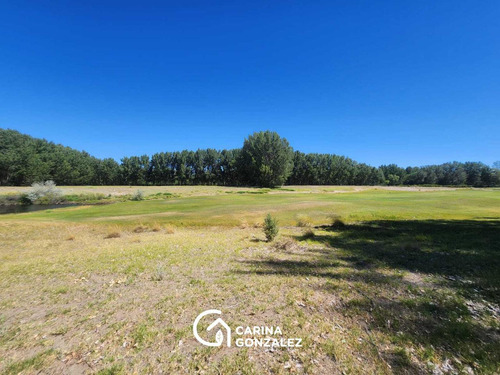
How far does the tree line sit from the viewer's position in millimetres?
82375

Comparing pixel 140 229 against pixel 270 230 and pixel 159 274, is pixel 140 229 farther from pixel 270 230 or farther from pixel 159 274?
pixel 270 230

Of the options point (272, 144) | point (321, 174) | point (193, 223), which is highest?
point (272, 144)

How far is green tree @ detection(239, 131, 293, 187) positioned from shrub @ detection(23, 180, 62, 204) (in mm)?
59940

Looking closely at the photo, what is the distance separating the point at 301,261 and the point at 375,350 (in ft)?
14.6

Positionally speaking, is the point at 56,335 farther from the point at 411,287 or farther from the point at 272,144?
the point at 272,144

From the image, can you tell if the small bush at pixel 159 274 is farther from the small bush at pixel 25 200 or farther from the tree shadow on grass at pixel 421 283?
the small bush at pixel 25 200

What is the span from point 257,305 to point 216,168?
112 metres

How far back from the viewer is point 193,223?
54.8 ft

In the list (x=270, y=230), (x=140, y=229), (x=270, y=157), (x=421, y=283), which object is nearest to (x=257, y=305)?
(x=421, y=283)

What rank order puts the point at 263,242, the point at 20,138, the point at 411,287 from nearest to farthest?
the point at 411,287 → the point at 263,242 → the point at 20,138

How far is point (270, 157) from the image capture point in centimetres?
8512

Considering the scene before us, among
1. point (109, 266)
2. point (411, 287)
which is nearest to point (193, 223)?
point (109, 266)

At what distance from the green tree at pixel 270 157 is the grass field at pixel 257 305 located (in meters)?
74.3

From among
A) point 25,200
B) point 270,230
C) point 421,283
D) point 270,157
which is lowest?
point 25,200
